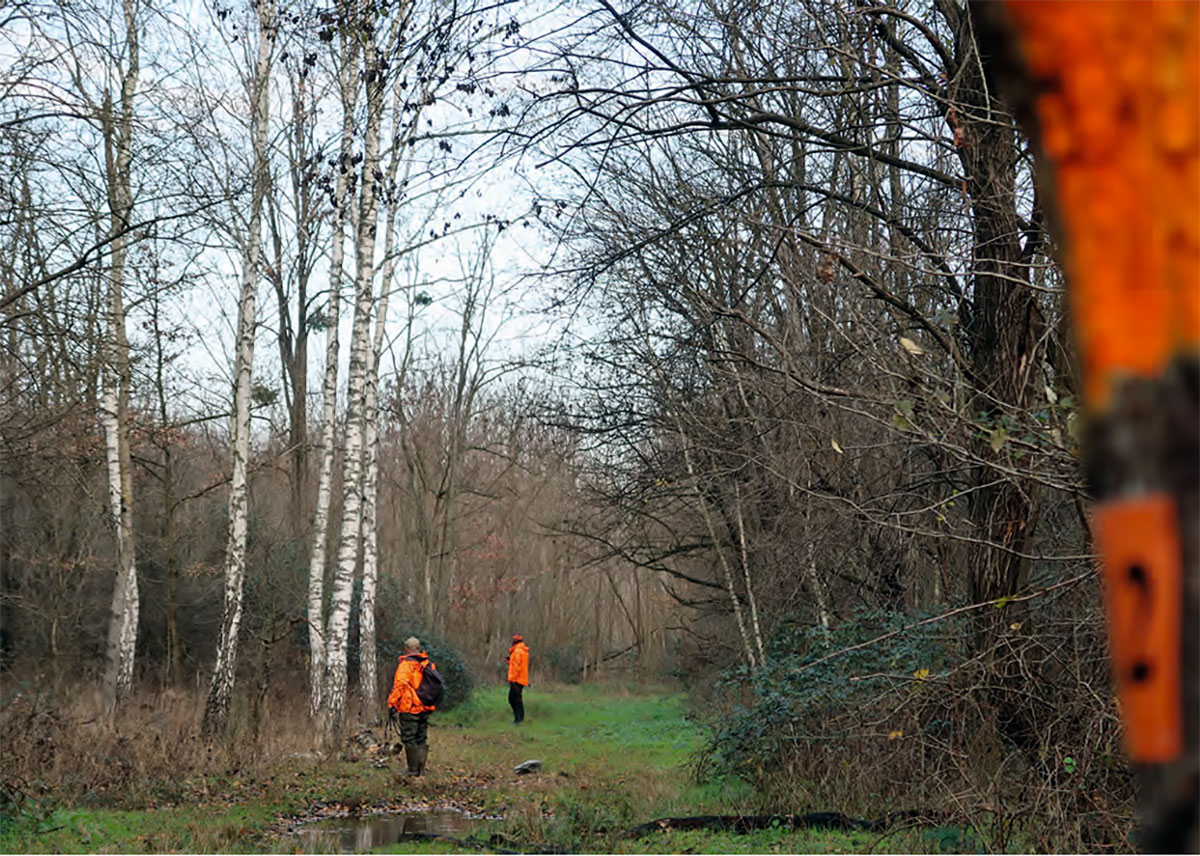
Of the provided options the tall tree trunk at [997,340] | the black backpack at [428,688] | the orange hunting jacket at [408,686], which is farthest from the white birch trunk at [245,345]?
the tall tree trunk at [997,340]

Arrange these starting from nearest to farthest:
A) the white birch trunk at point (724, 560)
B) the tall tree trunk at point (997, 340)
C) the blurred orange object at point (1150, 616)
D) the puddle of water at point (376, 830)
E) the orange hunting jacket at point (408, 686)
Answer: the blurred orange object at point (1150, 616), the tall tree trunk at point (997, 340), the puddle of water at point (376, 830), the orange hunting jacket at point (408, 686), the white birch trunk at point (724, 560)

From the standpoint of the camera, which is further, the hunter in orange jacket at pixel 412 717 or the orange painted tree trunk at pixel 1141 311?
the hunter in orange jacket at pixel 412 717

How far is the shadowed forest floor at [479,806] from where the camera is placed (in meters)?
10.2

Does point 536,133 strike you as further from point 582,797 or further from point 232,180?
point 232,180

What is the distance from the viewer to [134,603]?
20.0 m

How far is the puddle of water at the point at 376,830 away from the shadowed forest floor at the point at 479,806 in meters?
0.17

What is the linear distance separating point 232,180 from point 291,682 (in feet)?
42.5

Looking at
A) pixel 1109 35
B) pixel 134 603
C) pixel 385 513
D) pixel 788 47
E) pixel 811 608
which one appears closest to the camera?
pixel 1109 35

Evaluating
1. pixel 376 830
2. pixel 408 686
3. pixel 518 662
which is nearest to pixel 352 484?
pixel 408 686

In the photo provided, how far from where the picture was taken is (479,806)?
1430cm

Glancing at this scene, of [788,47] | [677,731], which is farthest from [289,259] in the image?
[788,47]

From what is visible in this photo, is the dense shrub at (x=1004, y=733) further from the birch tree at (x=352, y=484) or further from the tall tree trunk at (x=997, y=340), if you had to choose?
the birch tree at (x=352, y=484)

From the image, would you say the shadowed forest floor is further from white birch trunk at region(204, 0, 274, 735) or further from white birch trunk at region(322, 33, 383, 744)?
white birch trunk at region(204, 0, 274, 735)

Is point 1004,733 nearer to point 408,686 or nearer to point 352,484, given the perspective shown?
point 408,686
